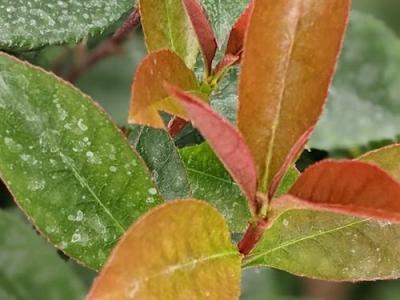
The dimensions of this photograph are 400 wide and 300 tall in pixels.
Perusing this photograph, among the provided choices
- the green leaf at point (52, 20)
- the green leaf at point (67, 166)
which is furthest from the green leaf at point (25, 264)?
the green leaf at point (67, 166)

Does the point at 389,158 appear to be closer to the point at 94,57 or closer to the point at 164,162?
the point at 164,162

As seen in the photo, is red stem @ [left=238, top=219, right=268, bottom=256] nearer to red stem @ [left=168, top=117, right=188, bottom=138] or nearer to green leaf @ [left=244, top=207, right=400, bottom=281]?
green leaf @ [left=244, top=207, right=400, bottom=281]

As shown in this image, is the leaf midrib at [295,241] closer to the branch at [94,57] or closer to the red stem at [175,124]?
the red stem at [175,124]

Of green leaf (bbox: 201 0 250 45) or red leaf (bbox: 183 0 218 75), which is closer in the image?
red leaf (bbox: 183 0 218 75)

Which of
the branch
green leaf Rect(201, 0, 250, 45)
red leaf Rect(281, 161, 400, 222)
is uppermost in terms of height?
red leaf Rect(281, 161, 400, 222)

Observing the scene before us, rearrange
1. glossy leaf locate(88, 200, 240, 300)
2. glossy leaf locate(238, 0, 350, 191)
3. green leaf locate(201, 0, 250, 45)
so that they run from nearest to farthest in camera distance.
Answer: glossy leaf locate(88, 200, 240, 300) < glossy leaf locate(238, 0, 350, 191) < green leaf locate(201, 0, 250, 45)

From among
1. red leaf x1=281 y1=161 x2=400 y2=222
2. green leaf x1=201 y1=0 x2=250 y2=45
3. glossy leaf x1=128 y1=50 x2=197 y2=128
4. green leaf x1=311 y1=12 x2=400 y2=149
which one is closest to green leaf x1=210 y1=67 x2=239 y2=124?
green leaf x1=201 y1=0 x2=250 y2=45

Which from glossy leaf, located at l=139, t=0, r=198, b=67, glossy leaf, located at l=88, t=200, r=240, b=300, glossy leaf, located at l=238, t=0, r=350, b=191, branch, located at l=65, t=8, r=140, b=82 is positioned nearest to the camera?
glossy leaf, located at l=88, t=200, r=240, b=300
